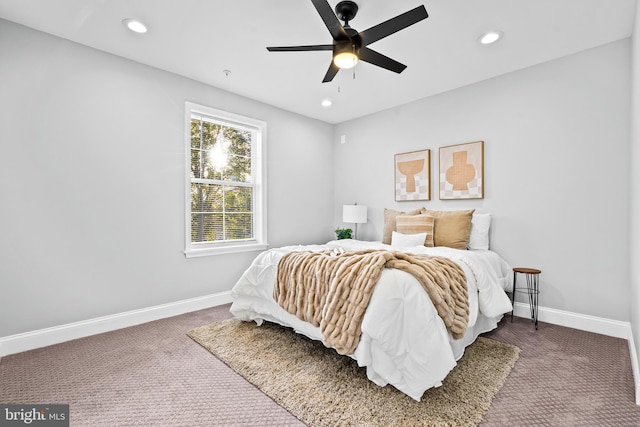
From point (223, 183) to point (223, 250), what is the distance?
84cm

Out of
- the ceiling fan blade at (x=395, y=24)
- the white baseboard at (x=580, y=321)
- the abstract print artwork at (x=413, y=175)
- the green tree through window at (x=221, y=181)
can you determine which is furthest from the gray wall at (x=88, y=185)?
the white baseboard at (x=580, y=321)

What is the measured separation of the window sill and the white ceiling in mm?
1969

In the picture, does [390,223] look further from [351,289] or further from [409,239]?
[351,289]

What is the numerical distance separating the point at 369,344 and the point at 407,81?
292 centimetres

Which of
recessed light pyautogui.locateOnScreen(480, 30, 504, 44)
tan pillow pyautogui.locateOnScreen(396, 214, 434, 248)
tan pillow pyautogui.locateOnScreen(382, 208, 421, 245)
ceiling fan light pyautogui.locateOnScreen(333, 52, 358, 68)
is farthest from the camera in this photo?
tan pillow pyautogui.locateOnScreen(382, 208, 421, 245)

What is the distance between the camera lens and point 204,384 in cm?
199

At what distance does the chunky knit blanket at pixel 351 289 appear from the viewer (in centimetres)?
193

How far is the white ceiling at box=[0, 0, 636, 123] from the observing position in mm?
2268

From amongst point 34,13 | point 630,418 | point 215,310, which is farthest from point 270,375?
point 34,13

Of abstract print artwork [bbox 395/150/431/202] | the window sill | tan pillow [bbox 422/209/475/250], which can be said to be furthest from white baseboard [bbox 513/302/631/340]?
the window sill

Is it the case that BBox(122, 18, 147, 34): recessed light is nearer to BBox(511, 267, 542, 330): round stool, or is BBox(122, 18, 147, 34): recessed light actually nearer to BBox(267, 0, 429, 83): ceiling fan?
BBox(267, 0, 429, 83): ceiling fan

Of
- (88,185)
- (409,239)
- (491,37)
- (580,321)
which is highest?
(491,37)

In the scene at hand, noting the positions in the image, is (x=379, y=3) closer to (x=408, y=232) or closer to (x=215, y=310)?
(x=408, y=232)

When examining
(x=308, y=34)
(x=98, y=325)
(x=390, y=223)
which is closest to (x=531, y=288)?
(x=390, y=223)
